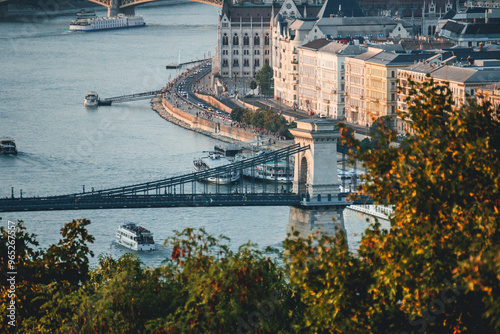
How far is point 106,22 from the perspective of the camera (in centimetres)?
7381

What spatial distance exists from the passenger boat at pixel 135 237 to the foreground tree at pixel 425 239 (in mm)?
11813

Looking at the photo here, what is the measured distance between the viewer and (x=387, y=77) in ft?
114

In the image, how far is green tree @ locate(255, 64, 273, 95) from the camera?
43.6 meters

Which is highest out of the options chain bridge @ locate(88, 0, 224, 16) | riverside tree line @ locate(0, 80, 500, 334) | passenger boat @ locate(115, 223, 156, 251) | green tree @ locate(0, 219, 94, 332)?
riverside tree line @ locate(0, 80, 500, 334)

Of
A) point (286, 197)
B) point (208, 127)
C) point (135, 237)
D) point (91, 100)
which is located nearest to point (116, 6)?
point (91, 100)

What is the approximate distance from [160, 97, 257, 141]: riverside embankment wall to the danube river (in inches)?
17.1

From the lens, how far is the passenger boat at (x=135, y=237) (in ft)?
67.3

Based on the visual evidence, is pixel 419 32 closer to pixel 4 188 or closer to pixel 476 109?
pixel 4 188

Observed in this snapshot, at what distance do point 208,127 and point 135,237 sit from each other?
1628 cm

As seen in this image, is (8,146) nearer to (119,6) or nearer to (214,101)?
(214,101)

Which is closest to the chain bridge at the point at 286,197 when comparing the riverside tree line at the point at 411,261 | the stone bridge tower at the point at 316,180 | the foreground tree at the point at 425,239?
the stone bridge tower at the point at 316,180

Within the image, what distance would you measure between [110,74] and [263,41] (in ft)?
20.1

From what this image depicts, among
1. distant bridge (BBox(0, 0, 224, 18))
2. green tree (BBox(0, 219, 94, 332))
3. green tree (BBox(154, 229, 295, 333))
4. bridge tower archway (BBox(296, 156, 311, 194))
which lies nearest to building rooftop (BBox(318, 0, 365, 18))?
bridge tower archway (BBox(296, 156, 311, 194))

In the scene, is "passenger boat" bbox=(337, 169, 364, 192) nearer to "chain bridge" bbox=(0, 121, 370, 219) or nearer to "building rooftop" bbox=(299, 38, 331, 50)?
"chain bridge" bbox=(0, 121, 370, 219)
